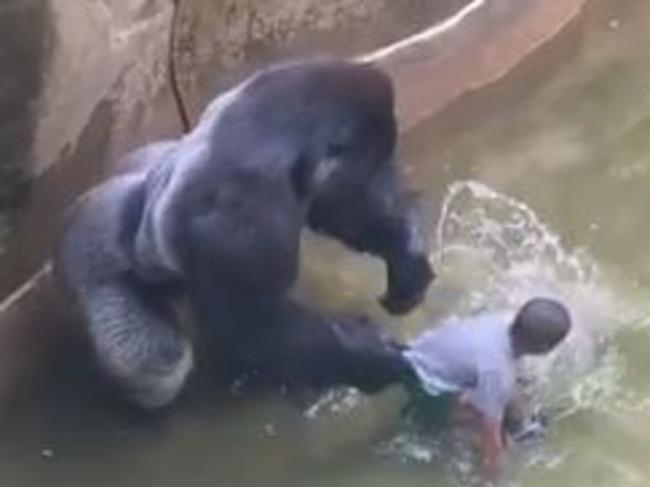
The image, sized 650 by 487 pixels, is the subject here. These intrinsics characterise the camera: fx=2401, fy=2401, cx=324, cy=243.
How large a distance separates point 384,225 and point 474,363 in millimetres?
327

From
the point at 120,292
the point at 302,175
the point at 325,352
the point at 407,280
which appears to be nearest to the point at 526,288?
the point at 407,280

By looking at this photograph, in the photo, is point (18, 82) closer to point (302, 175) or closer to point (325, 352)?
point (302, 175)

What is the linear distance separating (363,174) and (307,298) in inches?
20.8

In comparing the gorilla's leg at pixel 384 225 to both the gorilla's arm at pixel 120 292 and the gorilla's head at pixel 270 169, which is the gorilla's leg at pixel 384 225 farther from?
the gorilla's arm at pixel 120 292

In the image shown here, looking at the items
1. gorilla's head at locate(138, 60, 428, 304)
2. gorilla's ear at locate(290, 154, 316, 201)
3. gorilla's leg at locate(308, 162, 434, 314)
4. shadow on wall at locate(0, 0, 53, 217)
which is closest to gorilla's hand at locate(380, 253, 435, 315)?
gorilla's leg at locate(308, 162, 434, 314)

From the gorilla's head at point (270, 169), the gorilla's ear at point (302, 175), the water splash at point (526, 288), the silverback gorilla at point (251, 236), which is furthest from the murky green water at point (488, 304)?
the gorilla's ear at point (302, 175)

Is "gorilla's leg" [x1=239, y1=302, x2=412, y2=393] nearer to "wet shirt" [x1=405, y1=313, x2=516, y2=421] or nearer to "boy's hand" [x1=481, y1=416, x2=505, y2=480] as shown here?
"wet shirt" [x1=405, y1=313, x2=516, y2=421]

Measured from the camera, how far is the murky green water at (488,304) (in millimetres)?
4617

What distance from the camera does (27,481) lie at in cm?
458

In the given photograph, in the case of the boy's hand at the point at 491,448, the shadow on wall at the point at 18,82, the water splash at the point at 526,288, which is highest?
the shadow on wall at the point at 18,82

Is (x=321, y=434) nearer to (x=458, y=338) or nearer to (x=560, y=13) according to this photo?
(x=458, y=338)

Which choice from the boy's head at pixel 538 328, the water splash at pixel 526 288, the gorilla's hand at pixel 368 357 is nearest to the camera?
the boy's head at pixel 538 328

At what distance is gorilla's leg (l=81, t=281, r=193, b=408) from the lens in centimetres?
462

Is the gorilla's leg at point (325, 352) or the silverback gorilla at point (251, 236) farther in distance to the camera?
the gorilla's leg at point (325, 352)
